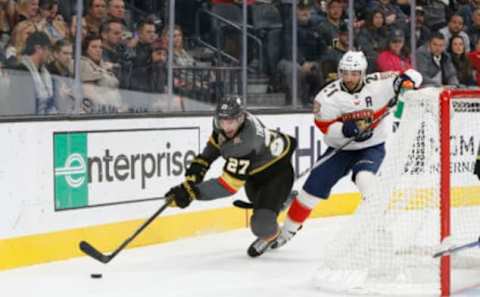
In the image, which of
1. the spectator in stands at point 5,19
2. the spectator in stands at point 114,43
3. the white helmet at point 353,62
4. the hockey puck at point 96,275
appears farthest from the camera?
the spectator in stands at point 114,43

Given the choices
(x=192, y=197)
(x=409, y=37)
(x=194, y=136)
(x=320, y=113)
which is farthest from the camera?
(x=409, y=37)

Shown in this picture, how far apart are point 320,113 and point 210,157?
2.38 feet

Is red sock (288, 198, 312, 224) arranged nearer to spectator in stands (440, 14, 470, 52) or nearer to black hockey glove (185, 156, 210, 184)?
black hockey glove (185, 156, 210, 184)

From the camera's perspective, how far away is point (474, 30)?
9.90m

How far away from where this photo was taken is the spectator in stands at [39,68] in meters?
6.31

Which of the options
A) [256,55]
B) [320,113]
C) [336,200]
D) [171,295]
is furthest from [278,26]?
[171,295]

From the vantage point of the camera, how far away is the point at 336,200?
8.67 m

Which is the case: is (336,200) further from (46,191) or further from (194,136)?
(46,191)

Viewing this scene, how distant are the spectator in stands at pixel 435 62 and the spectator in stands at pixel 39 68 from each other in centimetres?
399

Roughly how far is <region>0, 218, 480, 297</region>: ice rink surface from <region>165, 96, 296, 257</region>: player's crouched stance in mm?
251

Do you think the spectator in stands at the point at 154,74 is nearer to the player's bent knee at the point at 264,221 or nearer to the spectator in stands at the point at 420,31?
the player's bent knee at the point at 264,221

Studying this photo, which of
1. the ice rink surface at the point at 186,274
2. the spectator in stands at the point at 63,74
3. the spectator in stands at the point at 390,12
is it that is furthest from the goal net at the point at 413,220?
the spectator in stands at the point at 390,12

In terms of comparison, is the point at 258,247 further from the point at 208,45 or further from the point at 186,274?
the point at 208,45

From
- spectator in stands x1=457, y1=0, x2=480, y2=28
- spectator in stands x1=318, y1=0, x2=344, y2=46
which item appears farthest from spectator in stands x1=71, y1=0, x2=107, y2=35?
spectator in stands x1=457, y1=0, x2=480, y2=28
